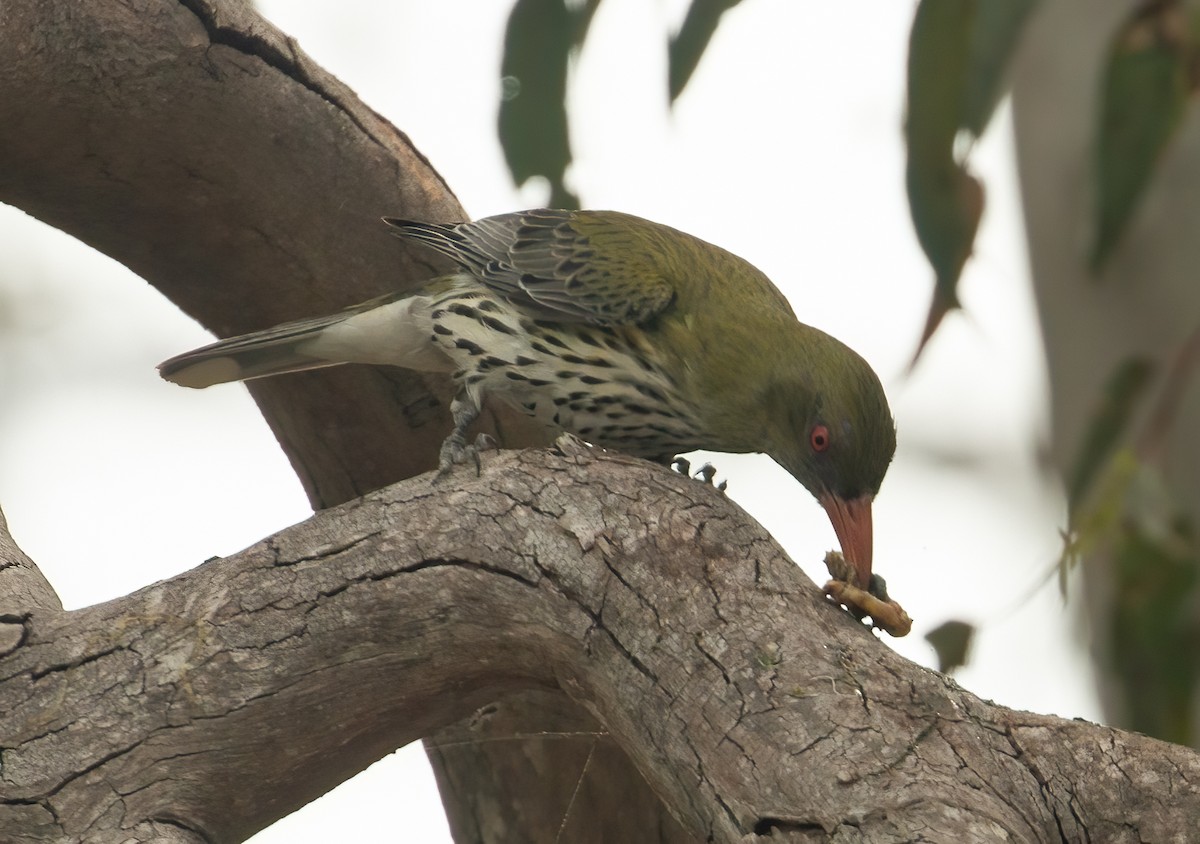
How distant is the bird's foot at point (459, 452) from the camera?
2926 millimetres

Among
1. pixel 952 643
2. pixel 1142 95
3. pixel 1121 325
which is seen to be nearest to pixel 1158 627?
pixel 952 643

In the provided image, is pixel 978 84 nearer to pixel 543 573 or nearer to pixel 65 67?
pixel 543 573

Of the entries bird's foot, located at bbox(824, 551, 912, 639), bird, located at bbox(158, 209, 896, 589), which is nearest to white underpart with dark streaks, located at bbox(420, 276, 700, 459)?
bird, located at bbox(158, 209, 896, 589)

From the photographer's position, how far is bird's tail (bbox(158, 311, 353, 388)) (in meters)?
3.76

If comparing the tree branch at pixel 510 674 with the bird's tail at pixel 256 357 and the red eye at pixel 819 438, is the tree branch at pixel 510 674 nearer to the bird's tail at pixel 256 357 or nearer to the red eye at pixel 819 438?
the red eye at pixel 819 438

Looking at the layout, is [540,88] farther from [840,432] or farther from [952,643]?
[952,643]

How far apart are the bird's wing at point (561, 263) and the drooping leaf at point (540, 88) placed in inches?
7.0

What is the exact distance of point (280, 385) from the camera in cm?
410

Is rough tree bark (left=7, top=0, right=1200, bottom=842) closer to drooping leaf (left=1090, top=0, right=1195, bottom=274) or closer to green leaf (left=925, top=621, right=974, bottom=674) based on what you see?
green leaf (left=925, top=621, right=974, bottom=674)

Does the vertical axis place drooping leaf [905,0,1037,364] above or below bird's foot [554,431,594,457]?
above

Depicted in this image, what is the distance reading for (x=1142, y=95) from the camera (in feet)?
13.4

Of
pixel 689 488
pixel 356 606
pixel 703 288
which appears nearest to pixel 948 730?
pixel 689 488

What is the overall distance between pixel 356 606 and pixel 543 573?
368 mm

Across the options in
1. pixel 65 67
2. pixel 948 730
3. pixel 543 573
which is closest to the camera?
pixel 948 730
